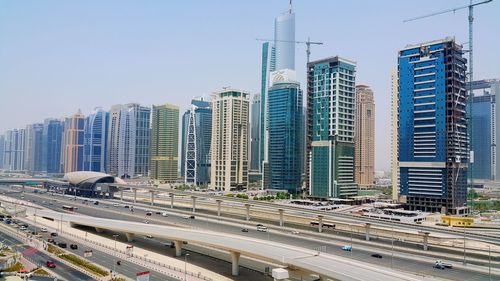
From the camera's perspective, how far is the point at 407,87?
120750 millimetres

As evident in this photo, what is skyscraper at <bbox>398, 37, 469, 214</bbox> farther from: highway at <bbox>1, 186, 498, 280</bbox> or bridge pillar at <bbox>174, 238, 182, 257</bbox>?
bridge pillar at <bbox>174, 238, 182, 257</bbox>

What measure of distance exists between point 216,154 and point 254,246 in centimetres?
13183

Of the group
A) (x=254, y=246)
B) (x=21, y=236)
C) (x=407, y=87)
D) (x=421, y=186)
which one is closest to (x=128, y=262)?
(x=254, y=246)

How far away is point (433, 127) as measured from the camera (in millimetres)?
114875

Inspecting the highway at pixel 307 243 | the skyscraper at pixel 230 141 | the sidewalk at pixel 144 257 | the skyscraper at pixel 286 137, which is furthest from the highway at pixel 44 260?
the skyscraper at pixel 286 137

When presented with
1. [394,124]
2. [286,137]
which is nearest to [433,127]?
[394,124]

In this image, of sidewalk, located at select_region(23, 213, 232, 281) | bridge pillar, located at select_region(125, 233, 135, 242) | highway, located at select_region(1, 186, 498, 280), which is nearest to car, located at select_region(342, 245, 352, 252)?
highway, located at select_region(1, 186, 498, 280)

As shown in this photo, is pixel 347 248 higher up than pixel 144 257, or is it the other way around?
pixel 347 248

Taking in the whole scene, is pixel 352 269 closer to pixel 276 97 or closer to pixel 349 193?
pixel 349 193

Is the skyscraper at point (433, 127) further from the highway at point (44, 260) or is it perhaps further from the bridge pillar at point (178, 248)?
the highway at point (44, 260)

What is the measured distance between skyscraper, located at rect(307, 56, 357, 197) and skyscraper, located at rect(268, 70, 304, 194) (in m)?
21.5

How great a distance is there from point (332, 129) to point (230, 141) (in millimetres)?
50292

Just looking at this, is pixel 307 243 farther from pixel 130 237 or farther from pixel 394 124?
pixel 394 124

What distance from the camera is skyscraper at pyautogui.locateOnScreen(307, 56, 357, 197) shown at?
138 m
